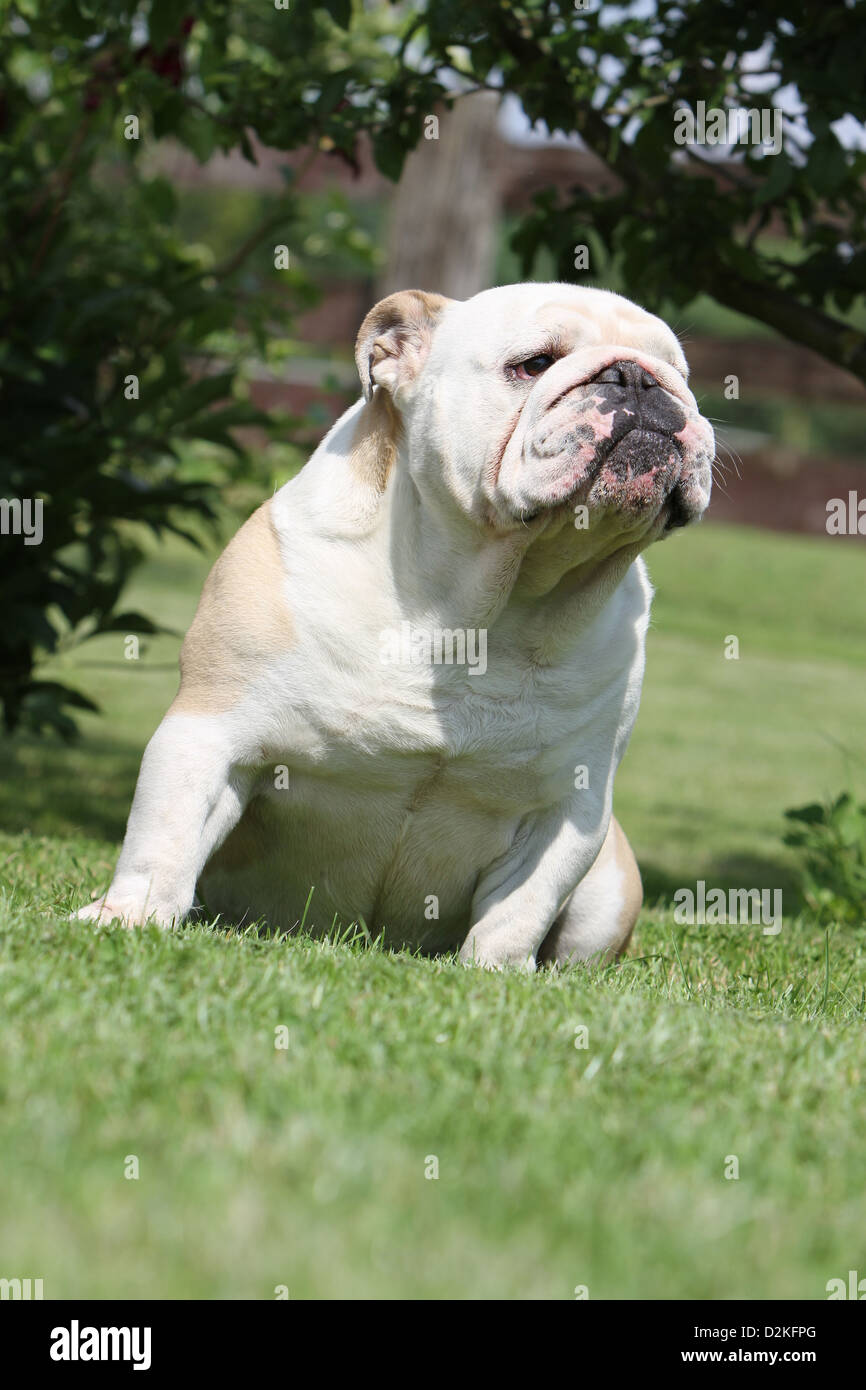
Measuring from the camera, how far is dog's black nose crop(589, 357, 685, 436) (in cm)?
308

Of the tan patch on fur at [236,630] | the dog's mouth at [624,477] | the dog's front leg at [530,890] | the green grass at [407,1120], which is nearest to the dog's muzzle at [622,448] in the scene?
the dog's mouth at [624,477]

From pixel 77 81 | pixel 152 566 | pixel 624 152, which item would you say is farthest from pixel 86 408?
pixel 152 566

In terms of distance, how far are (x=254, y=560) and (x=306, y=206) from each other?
6.32 meters

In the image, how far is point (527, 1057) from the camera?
2373mm

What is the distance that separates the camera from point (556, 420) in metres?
3.07

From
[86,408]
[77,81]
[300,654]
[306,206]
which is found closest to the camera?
[300,654]

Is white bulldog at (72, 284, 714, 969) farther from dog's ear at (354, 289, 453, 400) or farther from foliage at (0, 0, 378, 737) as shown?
foliage at (0, 0, 378, 737)

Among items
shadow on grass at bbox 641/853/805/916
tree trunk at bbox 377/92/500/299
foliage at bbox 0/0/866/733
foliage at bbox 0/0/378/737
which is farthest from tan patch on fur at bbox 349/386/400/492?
tree trunk at bbox 377/92/500/299

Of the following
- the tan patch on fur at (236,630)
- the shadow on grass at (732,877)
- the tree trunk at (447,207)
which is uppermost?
the tree trunk at (447,207)

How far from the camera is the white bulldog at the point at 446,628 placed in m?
3.15

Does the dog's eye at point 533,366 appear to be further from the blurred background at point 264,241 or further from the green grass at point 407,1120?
the green grass at point 407,1120

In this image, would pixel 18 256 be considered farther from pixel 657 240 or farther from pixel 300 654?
pixel 300 654

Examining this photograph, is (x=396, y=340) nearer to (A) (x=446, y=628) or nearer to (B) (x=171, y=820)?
(A) (x=446, y=628)

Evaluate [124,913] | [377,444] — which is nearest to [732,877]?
[377,444]
